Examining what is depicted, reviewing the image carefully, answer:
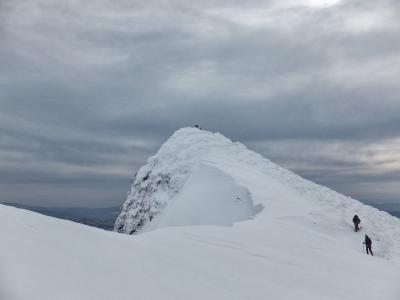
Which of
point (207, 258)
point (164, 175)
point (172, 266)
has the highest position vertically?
point (164, 175)

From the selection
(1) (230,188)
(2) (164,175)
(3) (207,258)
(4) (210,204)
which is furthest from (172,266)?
(2) (164,175)

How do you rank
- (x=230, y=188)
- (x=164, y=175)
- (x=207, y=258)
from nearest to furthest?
1. (x=207, y=258)
2. (x=230, y=188)
3. (x=164, y=175)

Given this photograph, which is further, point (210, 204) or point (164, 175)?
point (164, 175)

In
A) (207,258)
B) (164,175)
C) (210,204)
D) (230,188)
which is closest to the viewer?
(207,258)

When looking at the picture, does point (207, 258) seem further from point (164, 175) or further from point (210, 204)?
point (164, 175)

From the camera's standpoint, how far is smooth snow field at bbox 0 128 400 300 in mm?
7977

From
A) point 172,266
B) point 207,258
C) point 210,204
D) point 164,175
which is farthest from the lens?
point 164,175

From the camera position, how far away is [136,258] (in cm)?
1053

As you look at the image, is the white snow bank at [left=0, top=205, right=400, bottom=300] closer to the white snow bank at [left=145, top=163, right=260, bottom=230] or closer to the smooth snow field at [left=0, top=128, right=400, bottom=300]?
the smooth snow field at [left=0, top=128, right=400, bottom=300]

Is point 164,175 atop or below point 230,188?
atop

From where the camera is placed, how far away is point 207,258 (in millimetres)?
12359

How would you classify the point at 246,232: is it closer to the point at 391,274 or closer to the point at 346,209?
the point at 391,274

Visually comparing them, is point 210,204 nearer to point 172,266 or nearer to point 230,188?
point 230,188

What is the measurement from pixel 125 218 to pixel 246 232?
20.9m
